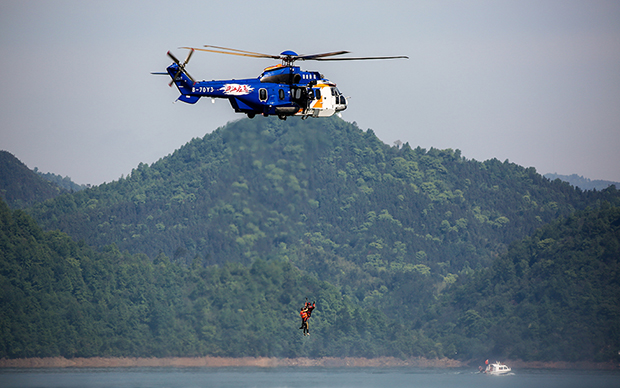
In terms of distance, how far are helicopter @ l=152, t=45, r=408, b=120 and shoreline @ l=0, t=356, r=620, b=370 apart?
11936 cm

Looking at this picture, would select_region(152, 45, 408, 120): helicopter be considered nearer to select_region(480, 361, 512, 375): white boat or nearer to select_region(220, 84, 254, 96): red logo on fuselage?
select_region(220, 84, 254, 96): red logo on fuselage

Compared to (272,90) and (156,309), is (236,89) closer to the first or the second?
(272,90)

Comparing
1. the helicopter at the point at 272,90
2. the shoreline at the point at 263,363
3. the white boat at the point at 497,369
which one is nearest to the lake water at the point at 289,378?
the shoreline at the point at 263,363

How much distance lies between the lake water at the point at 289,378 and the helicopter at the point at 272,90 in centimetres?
9653

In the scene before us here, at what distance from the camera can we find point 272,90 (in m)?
45.4

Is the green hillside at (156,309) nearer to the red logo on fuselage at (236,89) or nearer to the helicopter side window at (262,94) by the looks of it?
the red logo on fuselage at (236,89)

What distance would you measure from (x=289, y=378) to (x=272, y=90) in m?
131

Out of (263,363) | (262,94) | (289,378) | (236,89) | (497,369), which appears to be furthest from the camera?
(263,363)

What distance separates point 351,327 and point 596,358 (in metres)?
51.0

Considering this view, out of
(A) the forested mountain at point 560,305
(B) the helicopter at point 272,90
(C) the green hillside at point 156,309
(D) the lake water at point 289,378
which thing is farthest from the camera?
(A) the forested mountain at point 560,305

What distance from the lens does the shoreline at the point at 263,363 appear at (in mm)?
159500

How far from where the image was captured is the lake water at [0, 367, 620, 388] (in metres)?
145

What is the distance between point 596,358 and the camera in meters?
174

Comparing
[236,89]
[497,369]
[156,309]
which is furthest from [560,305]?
[236,89]
